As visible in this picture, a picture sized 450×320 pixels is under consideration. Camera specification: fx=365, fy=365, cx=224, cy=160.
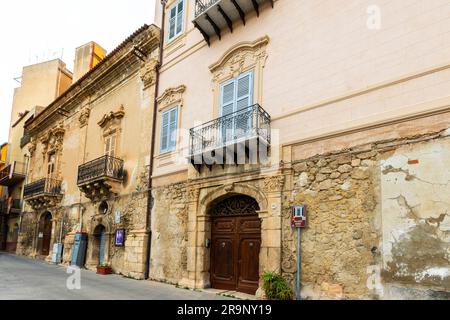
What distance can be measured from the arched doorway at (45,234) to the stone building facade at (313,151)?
36.0 feet

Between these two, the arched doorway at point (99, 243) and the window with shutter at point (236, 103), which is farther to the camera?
the arched doorway at point (99, 243)

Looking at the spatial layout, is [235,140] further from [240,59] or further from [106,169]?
[106,169]

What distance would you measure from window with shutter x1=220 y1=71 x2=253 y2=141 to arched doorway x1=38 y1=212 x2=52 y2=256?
47.7 ft

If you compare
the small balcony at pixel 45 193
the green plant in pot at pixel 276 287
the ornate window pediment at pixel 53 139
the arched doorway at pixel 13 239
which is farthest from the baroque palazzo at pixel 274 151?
the arched doorway at pixel 13 239

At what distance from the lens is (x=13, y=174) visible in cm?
2477

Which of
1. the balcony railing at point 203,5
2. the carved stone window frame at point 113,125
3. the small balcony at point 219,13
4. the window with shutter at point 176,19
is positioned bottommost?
the carved stone window frame at point 113,125

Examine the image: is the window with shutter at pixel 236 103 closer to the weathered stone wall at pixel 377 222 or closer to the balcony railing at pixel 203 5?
the weathered stone wall at pixel 377 222

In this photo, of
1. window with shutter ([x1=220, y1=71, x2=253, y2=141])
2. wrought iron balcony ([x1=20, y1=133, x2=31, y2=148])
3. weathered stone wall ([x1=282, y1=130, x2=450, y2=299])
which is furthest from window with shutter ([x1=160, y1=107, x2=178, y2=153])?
wrought iron balcony ([x1=20, y1=133, x2=31, y2=148])

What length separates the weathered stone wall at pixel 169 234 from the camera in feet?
34.6

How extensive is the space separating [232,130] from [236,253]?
10.4 feet

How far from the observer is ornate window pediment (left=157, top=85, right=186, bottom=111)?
11759mm

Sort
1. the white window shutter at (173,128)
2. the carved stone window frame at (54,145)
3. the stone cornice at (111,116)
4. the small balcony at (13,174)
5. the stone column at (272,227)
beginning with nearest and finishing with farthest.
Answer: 1. the stone column at (272,227)
2. the white window shutter at (173,128)
3. the stone cornice at (111,116)
4. the carved stone window frame at (54,145)
5. the small balcony at (13,174)

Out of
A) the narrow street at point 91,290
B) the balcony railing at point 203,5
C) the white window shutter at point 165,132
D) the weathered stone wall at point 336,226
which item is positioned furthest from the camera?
the white window shutter at point 165,132

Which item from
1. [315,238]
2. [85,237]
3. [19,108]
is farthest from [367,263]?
[19,108]
